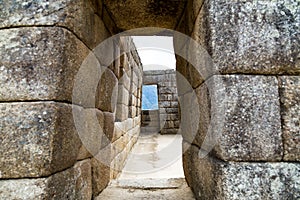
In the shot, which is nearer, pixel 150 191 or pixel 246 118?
pixel 246 118

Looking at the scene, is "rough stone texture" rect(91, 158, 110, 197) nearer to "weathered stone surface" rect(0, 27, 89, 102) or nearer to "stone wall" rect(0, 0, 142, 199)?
"stone wall" rect(0, 0, 142, 199)

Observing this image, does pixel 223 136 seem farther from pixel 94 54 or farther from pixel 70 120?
pixel 94 54

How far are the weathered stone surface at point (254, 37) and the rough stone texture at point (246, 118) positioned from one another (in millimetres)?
75

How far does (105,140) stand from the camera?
1956 mm

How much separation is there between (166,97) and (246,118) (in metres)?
8.05

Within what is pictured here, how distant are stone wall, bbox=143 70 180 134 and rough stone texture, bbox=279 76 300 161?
771 cm

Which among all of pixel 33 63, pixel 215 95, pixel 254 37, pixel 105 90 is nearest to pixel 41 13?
pixel 33 63

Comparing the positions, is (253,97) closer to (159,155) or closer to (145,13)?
(145,13)

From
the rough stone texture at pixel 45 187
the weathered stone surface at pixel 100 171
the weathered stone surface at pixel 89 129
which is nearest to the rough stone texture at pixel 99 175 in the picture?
the weathered stone surface at pixel 100 171

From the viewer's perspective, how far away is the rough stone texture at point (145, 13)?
1707mm

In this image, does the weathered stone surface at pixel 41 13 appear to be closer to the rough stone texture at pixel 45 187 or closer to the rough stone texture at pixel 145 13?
the rough stone texture at pixel 145 13

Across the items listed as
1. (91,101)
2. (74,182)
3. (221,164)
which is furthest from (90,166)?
(221,164)

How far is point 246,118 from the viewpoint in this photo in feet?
3.39

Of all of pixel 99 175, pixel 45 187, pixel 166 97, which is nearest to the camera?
pixel 45 187
